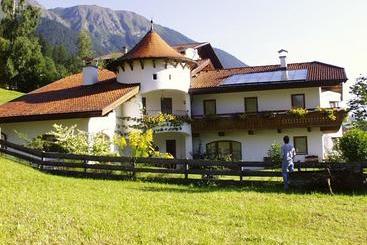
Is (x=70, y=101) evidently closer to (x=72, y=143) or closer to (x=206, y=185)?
(x=72, y=143)

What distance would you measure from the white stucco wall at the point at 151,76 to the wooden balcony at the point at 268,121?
2.66 metres

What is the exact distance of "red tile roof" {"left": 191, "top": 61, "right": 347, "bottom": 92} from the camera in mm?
30342

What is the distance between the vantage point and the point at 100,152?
2367cm

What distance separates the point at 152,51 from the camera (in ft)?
102

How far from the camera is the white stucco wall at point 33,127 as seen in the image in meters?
26.6

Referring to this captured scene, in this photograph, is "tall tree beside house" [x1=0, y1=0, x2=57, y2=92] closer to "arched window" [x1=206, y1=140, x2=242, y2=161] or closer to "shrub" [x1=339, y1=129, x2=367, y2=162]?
"arched window" [x1=206, y1=140, x2=242, y2=161]

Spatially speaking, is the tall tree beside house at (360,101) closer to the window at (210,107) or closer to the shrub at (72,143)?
the window at (210,107)

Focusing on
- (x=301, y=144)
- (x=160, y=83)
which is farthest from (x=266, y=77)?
(x=160, y=83)

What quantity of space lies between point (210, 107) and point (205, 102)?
0.47 m

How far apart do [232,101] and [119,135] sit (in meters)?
8.08

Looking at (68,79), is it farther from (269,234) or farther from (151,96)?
(269,234)

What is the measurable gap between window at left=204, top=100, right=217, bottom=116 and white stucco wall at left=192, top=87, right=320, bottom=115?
8.3 inches

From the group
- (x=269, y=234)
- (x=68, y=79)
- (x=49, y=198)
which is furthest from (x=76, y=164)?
(x=68, y=79)

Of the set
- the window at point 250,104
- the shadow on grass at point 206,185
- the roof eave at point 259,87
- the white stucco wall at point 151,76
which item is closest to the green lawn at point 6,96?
the white stucco wall at point 151,76
